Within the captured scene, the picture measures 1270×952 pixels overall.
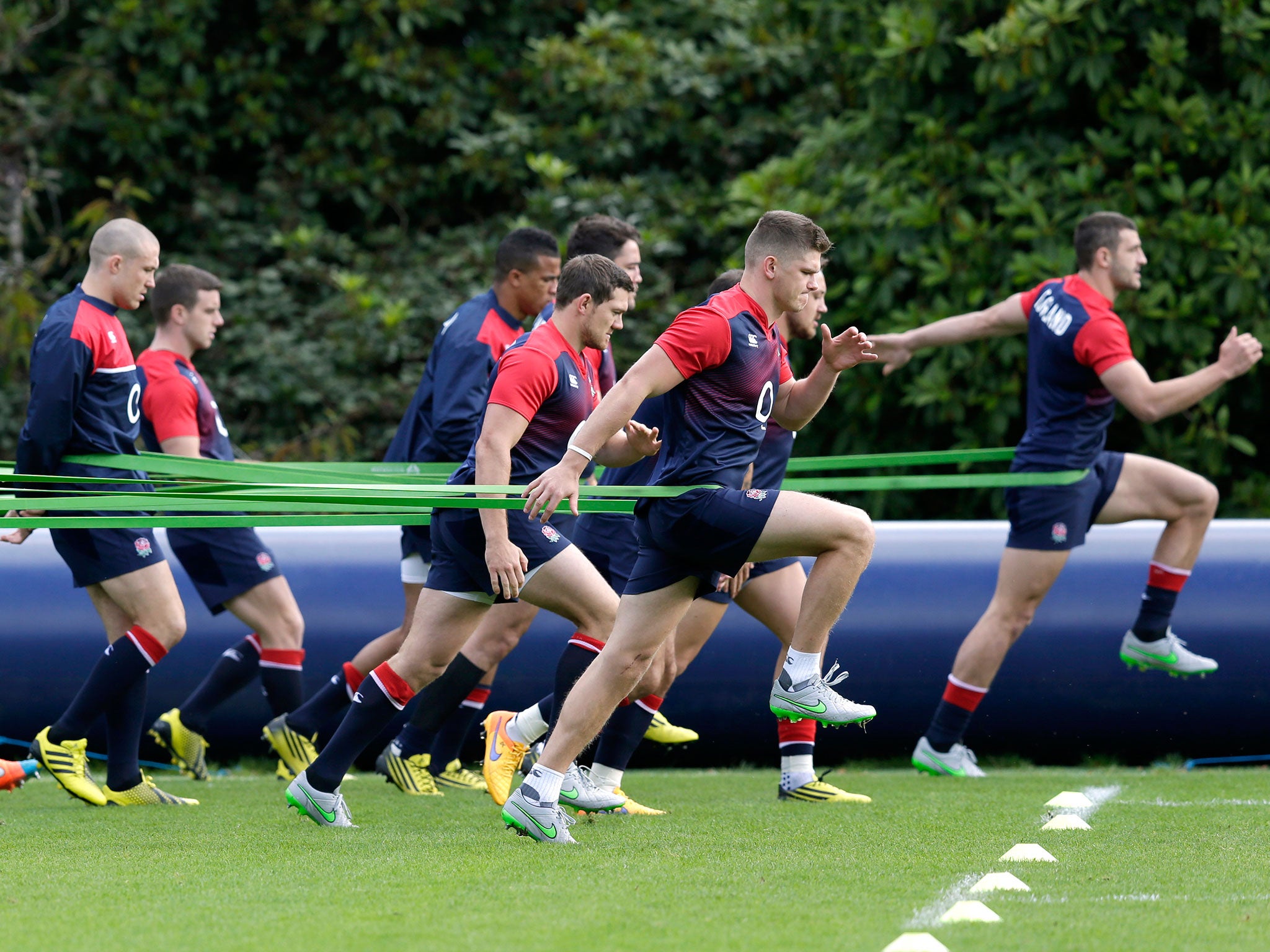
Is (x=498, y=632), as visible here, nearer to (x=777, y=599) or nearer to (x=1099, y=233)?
(x=777, y=599)

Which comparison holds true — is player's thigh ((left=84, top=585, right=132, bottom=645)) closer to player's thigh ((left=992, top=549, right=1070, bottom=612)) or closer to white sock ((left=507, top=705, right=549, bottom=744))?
white sock ((left=507, top=705, right=549, bottom=744))

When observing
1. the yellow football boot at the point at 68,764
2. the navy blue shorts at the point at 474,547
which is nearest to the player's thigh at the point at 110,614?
the yellow football boot at the point at 68,764

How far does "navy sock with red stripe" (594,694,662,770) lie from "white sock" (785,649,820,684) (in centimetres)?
114

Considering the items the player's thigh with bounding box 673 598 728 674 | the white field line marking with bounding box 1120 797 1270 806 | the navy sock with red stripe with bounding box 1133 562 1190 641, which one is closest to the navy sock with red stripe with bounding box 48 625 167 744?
the player's thigh with bounding box 673 598 728 674

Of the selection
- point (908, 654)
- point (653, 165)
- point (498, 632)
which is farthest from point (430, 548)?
point (653, 165)

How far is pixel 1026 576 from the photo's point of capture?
21.4ft

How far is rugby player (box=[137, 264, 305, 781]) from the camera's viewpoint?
6324 millimetres

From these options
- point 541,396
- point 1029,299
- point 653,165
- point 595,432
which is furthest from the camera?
point 653,165

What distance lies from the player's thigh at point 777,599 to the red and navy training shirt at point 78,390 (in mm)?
2281

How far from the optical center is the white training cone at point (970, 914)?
3.42 m

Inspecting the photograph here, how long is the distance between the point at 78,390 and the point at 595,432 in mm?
2140

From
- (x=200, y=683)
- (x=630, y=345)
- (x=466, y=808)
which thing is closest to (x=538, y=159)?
(x=630, y=345)

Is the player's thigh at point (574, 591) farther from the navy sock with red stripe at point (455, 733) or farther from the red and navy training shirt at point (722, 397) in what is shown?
the navy sock with red stripe at point (455, 733)

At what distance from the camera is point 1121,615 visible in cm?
701
